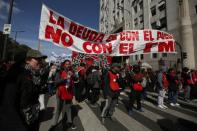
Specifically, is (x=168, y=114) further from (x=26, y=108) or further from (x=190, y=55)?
(x=190, y=55)

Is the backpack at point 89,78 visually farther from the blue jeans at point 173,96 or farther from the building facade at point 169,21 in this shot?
the building facade at point 169,21

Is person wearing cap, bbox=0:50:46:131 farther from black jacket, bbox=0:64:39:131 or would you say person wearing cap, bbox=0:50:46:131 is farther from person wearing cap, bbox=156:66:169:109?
person wearing cap, bbox=156:66:169:109

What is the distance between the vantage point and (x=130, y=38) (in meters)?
6.52

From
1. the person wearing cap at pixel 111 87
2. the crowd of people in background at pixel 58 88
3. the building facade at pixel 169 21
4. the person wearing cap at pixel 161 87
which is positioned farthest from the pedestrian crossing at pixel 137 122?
the building facade at pixel 169 21

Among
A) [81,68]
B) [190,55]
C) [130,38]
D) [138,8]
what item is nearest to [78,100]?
[81,68]

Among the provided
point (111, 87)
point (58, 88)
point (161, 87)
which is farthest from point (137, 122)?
point (161, 87)

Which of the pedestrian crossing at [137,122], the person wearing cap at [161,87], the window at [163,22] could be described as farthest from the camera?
the window at [163,22]

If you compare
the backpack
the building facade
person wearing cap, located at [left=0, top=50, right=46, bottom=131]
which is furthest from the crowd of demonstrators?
the building facade

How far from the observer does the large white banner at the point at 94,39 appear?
4891 mm

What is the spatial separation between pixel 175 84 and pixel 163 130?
4308mm

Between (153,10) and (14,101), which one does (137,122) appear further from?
(153,10)

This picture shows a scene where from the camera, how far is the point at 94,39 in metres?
5.71

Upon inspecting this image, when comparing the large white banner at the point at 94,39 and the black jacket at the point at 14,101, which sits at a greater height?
the large white banner at the point at 94,39

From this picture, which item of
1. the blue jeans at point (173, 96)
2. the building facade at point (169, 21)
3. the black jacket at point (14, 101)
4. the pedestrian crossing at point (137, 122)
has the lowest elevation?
the pedestrian crossing at point (137, 122)
